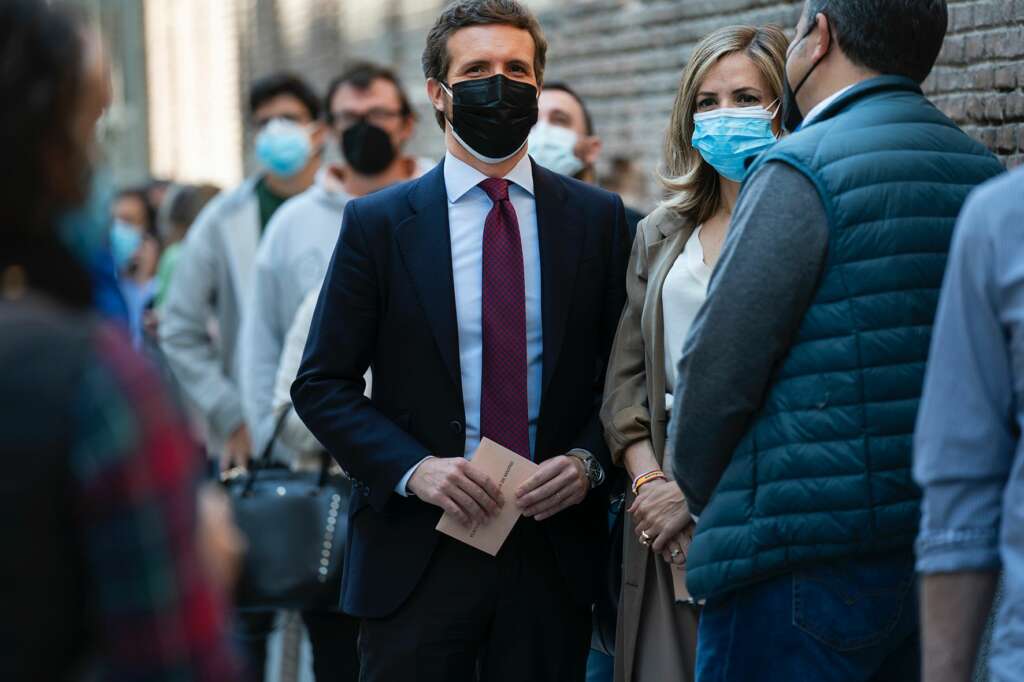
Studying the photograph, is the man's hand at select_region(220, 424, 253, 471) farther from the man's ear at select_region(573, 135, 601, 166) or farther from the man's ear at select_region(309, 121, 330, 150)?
the man's ear at select_region(573, 135, 601, 166)

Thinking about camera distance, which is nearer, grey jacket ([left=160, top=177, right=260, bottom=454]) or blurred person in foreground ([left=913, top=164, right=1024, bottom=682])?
blurred person in foreground ([left=913, top=164, right=1024, bottom=682])

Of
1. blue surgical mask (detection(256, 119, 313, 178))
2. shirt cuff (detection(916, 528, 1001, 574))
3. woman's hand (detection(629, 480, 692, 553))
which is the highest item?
blue surgical mask (detection(256, 119, 313, 178))

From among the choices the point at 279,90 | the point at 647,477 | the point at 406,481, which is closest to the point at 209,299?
the point at 279,90

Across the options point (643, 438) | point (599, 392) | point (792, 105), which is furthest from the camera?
point (599, 392)

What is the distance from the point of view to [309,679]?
7.52 meters

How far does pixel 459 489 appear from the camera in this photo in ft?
11.8

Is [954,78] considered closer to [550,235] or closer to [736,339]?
[550,235]

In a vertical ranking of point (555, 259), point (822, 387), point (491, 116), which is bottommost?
point (822, 387)

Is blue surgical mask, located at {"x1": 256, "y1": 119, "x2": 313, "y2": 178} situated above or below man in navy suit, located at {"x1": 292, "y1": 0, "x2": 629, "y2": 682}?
above

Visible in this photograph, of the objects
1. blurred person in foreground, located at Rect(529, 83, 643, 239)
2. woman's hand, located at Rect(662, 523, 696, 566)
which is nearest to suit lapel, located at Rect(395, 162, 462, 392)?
woman's hand, located at Rect(662, 523, 696, 566)

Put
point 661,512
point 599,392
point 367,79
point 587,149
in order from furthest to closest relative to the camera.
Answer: point 367,79 < point 587,149 < point 599,392 < point 661,512

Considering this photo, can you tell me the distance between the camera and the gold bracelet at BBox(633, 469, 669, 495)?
11.9 feet

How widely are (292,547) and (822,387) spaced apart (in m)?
2.58

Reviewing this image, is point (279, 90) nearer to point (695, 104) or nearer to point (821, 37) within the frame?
point (695, 104)
